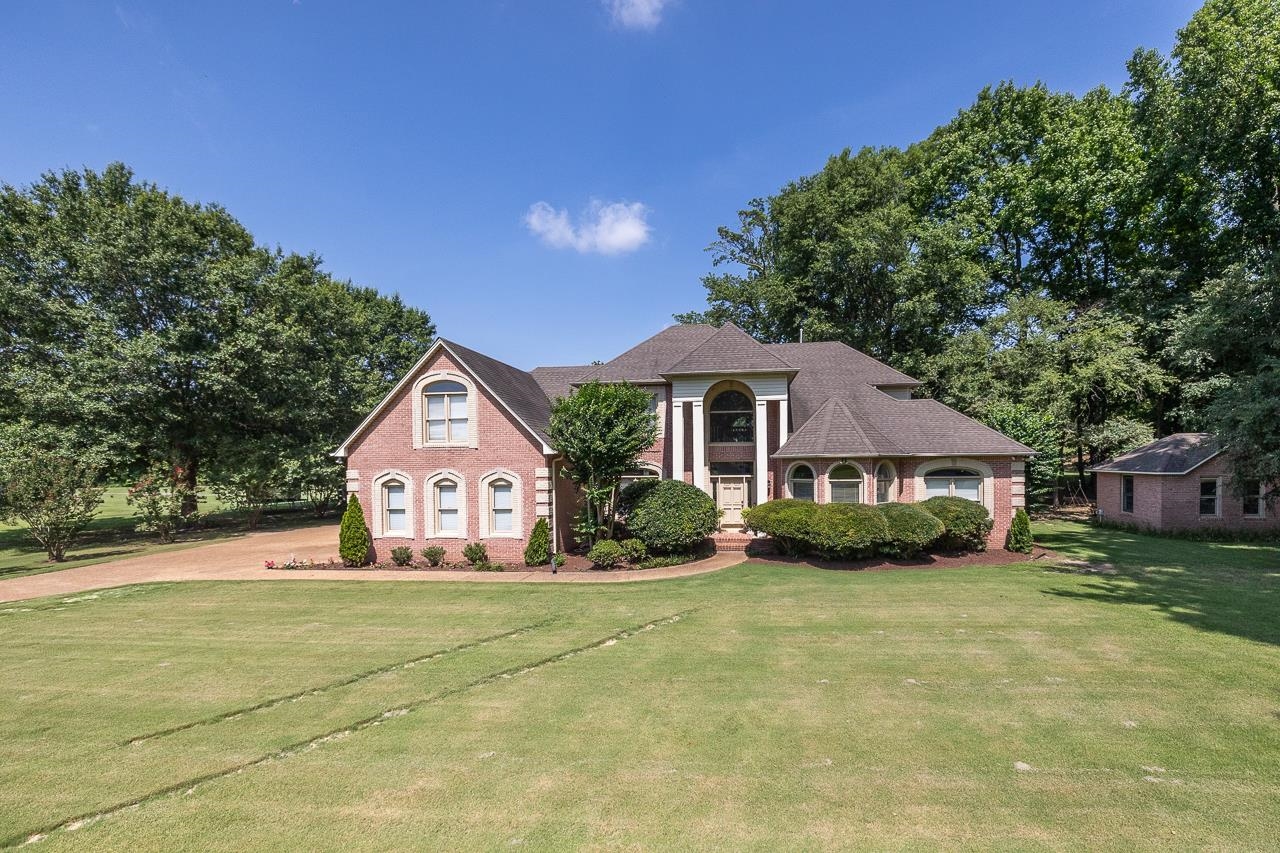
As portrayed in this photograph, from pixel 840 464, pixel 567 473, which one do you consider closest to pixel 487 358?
pixel 567 473

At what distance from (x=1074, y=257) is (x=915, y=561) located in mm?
33381

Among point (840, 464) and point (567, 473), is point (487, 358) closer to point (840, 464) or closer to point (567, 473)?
point (567, 473)

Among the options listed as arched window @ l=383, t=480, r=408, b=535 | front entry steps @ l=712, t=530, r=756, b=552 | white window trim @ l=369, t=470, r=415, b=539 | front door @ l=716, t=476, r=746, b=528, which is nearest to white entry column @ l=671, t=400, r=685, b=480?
front door @ l=716, t=476, r=746, b=528

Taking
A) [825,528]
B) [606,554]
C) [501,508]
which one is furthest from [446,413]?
[825,528]

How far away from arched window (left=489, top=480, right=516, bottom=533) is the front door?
28.4 feet

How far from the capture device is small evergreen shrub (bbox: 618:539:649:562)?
52.5ft

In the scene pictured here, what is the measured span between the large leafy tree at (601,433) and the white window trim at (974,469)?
32.7 ft

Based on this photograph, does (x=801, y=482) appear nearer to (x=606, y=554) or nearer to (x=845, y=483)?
(x=845, y=483)

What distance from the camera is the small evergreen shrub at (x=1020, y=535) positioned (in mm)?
16781

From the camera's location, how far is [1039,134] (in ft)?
118

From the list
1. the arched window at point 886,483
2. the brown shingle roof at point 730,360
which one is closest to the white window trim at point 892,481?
the arched window at point 886,483

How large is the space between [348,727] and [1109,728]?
8969 mm

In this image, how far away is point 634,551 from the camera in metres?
16.0

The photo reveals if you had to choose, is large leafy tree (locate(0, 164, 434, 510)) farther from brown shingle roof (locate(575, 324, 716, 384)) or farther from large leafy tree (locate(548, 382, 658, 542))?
large leafy tree (locate(548, 382, 658, 542))
